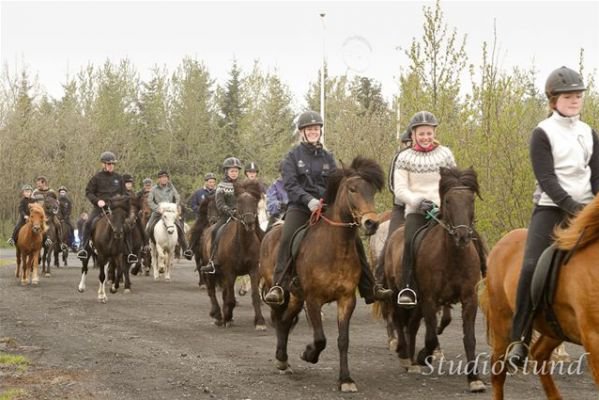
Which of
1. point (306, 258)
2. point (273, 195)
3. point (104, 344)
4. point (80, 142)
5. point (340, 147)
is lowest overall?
point (104, 344)

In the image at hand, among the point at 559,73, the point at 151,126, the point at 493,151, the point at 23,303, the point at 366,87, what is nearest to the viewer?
the point at 559,73

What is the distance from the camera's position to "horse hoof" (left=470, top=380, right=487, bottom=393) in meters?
10.0

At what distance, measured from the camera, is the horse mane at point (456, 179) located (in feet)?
36.2

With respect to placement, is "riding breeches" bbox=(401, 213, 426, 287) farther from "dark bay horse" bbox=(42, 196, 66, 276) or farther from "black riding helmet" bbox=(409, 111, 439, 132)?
"dark bay horse" bbox=(42, 196, 66, 276)

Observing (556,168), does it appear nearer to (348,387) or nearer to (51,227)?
(348,387)

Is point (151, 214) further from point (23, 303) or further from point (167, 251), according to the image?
point (23, 303)

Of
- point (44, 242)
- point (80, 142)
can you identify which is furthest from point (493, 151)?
point (80, 142)

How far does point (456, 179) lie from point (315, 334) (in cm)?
227

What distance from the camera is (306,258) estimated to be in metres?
11.3

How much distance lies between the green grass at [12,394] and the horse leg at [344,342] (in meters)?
3.14

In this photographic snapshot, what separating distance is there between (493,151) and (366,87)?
183ft

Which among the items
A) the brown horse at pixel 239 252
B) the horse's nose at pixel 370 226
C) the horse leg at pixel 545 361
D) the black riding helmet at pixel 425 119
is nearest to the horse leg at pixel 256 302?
the brown horse at pixel 239 252

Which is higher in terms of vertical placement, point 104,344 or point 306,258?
point 306,258

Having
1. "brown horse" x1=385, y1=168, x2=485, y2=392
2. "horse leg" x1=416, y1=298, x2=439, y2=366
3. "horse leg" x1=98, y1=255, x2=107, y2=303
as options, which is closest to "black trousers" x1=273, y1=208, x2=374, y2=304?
"brown horse" x1=385, y1=168, x2=485, y2=392
